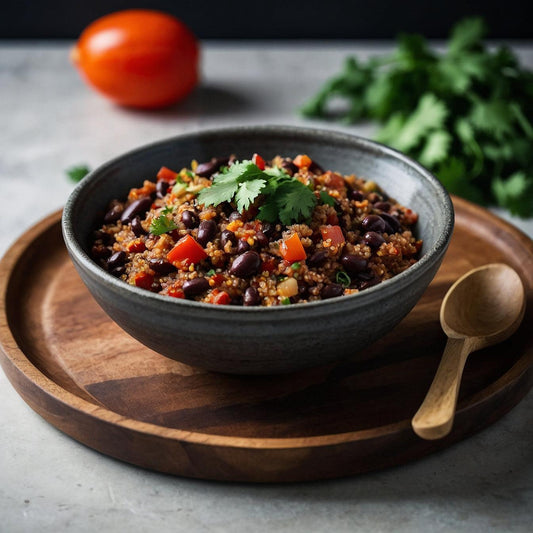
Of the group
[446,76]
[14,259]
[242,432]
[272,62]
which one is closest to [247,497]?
[242,432]

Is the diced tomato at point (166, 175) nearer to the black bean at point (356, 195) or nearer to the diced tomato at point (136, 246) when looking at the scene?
the diced tomato at point (136, 246)

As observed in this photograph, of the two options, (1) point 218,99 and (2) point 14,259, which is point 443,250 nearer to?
(2) point 14,259

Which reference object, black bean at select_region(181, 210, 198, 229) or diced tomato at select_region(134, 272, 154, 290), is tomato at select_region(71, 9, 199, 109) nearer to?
black bean at select_region(181, 210, 198, 229)

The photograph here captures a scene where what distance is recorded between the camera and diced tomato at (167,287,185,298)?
125 inches

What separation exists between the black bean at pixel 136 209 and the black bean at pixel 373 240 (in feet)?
3.46

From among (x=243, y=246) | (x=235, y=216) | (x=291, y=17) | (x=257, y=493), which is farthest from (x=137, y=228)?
(x=291, y=17)

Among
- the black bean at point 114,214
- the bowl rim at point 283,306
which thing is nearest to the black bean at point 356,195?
the bowl rim at point 283,306

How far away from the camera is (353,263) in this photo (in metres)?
3.26

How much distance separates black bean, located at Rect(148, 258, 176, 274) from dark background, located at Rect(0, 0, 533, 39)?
5571 millimetres

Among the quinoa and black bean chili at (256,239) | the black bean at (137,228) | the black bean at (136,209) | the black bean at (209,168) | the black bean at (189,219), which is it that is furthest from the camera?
the black bean at (209,168)

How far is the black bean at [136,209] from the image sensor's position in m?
3.67

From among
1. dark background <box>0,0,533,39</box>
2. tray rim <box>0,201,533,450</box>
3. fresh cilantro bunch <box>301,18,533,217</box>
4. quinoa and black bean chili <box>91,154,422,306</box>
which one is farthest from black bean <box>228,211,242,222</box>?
dark background <box>0,0,533,39</box>

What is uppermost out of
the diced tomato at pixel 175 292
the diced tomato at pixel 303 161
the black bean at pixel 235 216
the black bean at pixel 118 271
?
the black bean at pixel 235 216

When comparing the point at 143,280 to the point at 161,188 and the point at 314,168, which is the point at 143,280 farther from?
the point at 314,168
